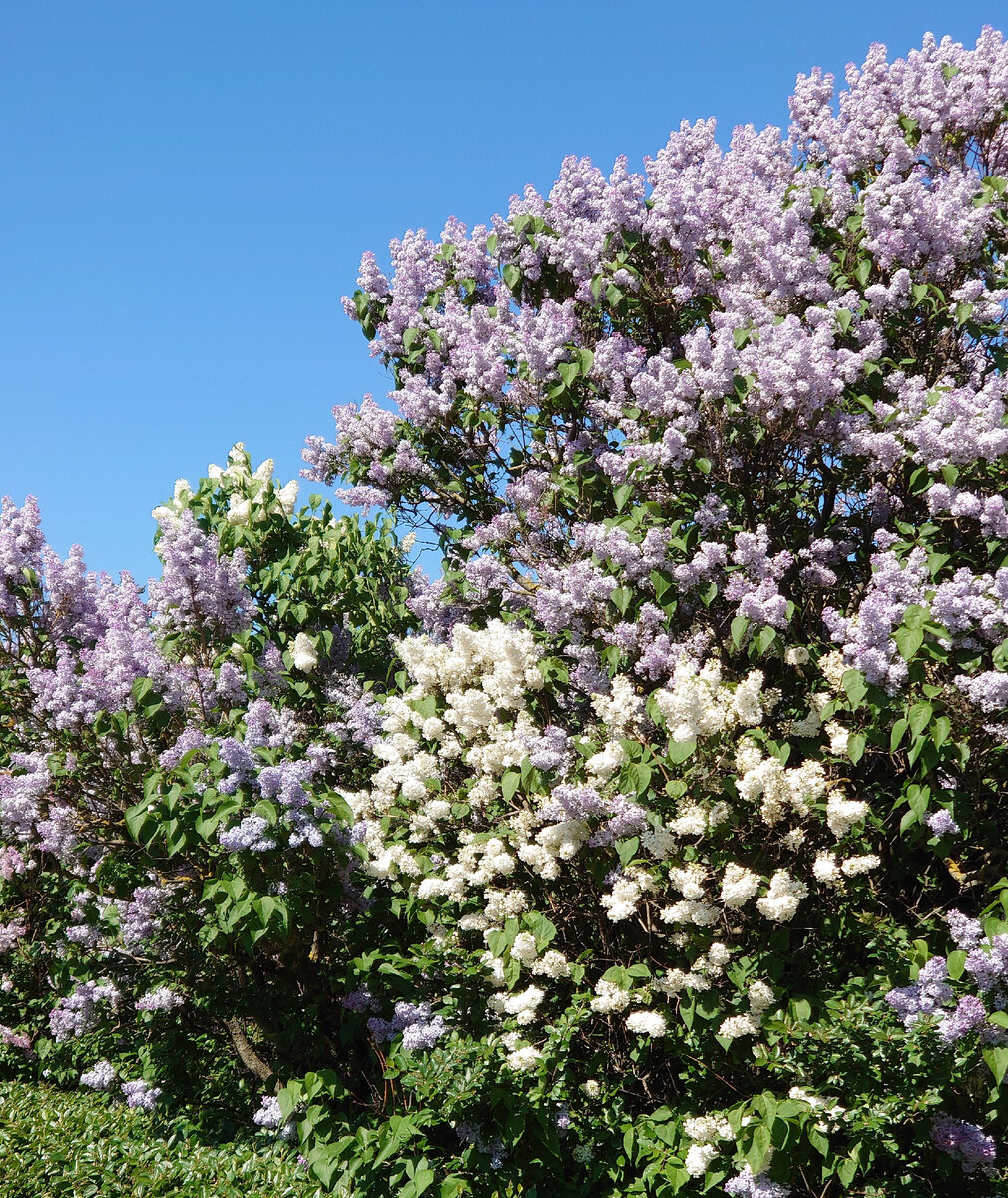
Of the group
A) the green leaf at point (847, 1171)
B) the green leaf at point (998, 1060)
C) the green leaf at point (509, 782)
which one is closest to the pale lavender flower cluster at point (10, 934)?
the green leaf at point (509, 782)

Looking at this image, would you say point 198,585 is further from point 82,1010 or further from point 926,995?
point 926,995

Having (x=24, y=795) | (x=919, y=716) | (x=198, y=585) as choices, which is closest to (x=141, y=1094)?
(x=24, y=795)

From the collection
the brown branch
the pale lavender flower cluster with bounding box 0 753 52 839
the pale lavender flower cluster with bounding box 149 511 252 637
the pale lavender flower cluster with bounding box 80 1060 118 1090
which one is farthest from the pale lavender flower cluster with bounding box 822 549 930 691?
the pale lavender flower cluster with bounding box 80 1060 118 1090

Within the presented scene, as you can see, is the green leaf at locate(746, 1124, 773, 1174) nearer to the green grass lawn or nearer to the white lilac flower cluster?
the white lilac flower cluster

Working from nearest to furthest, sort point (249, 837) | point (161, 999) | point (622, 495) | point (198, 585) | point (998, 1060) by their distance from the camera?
point (998, 1060) < point (249, 837) < point (622, 495) < point (161, 999) < point (198, 585)

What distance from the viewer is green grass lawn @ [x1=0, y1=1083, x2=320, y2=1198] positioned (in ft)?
16.0

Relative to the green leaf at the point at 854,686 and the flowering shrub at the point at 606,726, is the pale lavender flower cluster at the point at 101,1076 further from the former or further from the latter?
the green leaf at the point at 854,686

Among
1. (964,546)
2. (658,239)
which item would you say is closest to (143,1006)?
(964,546)

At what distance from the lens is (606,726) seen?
15.4ft

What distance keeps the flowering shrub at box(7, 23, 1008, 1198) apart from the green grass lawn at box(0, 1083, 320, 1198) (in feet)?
0.77

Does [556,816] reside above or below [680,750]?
below

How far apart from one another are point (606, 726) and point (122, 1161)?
362 cm

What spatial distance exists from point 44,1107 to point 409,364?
539 centimetres

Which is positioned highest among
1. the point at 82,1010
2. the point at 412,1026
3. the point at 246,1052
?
the point at 82,1010
